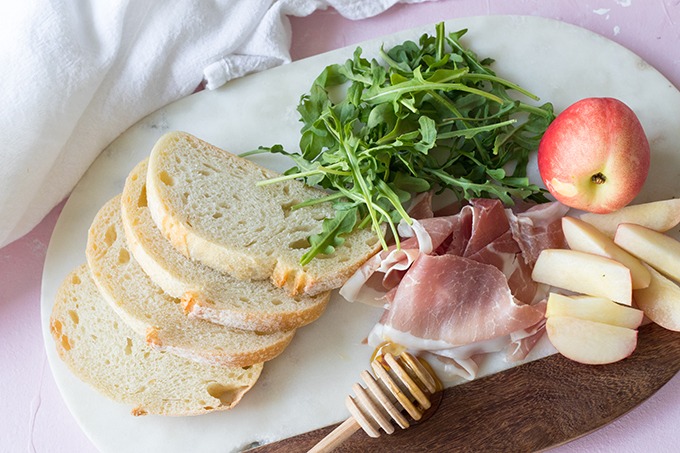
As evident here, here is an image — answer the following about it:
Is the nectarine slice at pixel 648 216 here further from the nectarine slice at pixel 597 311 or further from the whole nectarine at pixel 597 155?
the nectarine slice at pixel 597 311

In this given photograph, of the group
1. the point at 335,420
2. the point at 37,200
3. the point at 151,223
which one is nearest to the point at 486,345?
the point at 335,420

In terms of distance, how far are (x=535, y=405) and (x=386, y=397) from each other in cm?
55

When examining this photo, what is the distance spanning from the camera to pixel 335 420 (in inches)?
103

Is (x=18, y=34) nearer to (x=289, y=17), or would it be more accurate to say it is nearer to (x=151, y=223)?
(x=151, y=223)

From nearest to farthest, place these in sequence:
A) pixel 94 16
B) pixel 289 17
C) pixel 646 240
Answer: pixel 646 240 < pixel 94 16 < pixel 289 17

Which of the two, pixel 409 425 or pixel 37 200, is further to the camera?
pixel 37 200

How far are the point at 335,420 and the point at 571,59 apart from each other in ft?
5.17

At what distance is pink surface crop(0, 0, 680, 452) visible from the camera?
2.73m

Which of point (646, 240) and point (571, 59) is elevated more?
point (571, 59)

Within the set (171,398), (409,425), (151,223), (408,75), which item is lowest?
(409,425)

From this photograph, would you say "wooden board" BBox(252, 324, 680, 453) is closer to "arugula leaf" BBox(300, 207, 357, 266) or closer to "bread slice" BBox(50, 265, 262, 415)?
"bread slice" BBox(50, 265, 262, 415)

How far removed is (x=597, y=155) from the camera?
2.40 meters

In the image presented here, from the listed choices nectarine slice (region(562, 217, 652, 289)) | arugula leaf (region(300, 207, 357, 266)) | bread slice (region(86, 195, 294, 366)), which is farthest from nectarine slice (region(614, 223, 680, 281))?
bread slice (region(86, 195, 294, 366))

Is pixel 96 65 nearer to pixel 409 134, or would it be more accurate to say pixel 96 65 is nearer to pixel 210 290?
pixel 210 290
